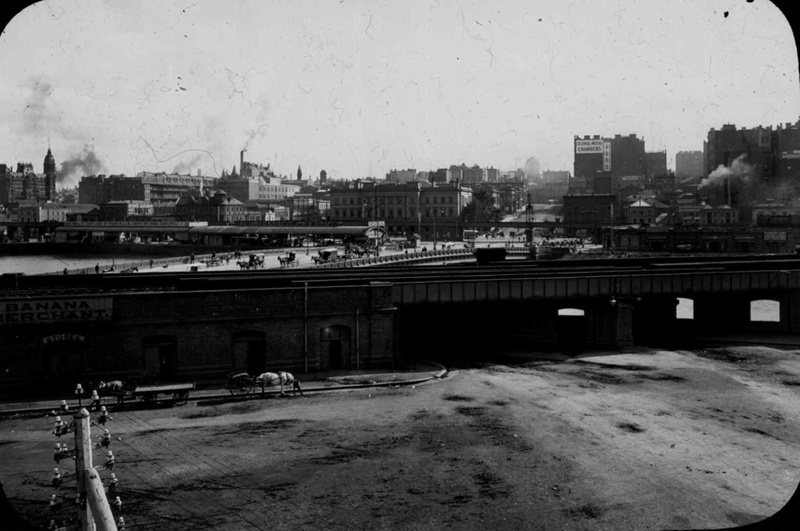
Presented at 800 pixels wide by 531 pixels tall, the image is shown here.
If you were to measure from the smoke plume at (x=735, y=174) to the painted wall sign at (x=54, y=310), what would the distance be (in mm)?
141022

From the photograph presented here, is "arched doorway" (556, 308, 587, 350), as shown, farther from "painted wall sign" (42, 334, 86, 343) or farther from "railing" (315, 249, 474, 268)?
"railing" (315, 249, 474, 268)

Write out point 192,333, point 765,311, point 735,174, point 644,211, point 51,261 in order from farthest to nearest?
point 644,211
point 735,174
point 51,261
point 765,311
point 192,333

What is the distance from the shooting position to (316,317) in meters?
31.0

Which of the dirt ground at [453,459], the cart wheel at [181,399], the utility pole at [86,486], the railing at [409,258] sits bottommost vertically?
the dirt ground at [453,459]

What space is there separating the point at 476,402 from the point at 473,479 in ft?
27.4

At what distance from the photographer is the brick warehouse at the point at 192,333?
27.0m

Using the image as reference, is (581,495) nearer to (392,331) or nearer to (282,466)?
(282,466)

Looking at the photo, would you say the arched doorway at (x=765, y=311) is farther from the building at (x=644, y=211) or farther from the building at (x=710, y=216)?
the building at (x=644, y=211)

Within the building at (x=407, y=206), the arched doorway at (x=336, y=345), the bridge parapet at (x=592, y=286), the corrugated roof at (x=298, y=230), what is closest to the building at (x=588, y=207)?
the building at (x=407, y=206)

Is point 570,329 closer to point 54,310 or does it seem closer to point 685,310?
point 54,310

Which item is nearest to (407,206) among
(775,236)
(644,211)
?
(644,211)

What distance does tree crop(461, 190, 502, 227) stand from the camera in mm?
159125

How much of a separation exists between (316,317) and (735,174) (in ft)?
446

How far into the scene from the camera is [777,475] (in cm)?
1906
